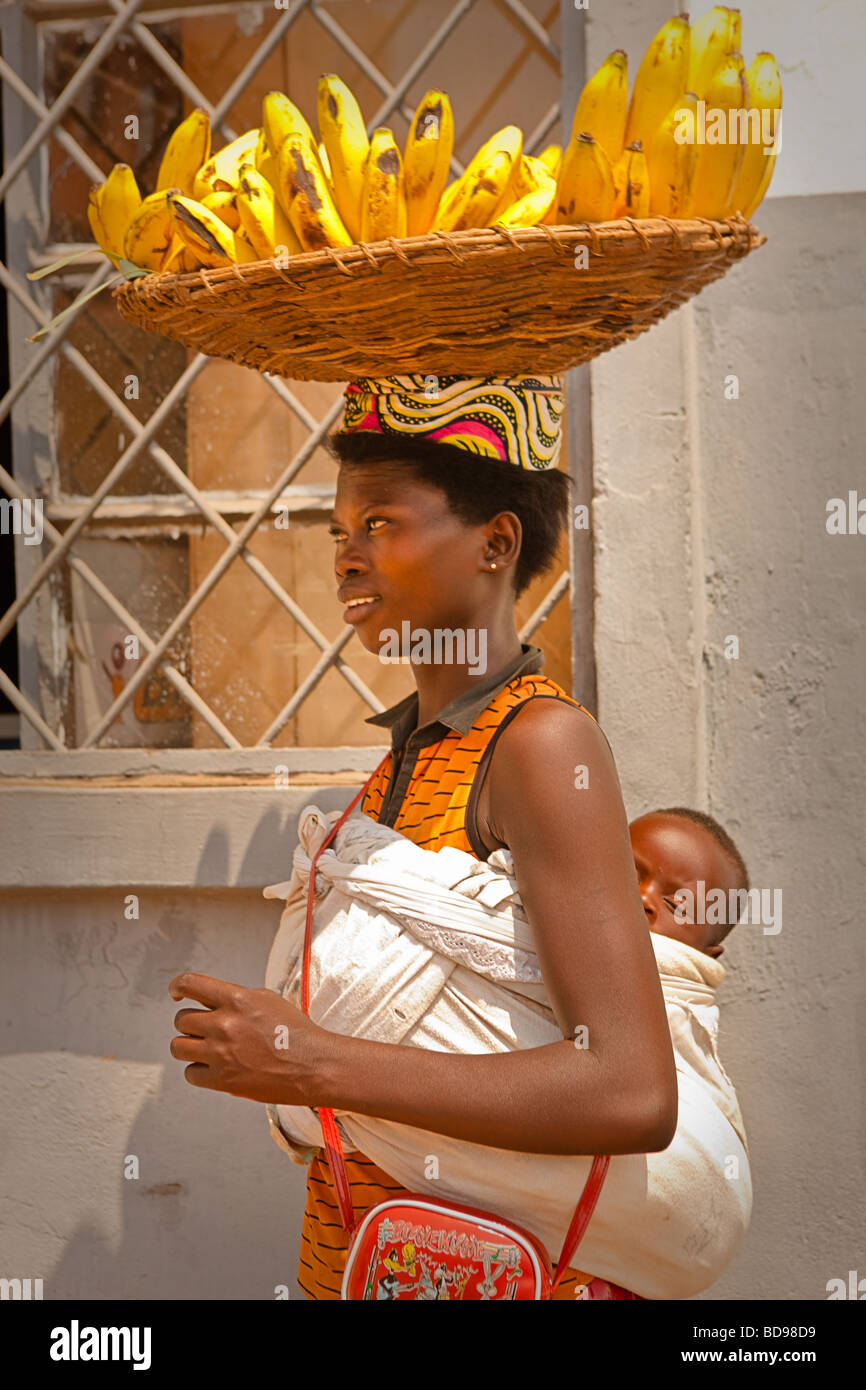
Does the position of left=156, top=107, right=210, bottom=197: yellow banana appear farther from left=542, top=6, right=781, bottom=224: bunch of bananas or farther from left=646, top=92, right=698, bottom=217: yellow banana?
left=646, top=92, right=698, bottom=217: yellow banana

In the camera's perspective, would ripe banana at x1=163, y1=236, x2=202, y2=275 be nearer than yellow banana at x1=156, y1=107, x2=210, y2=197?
Yes

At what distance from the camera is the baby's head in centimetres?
183

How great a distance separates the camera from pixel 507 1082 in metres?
1.29

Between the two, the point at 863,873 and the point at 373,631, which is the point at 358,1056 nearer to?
the point at 373,631

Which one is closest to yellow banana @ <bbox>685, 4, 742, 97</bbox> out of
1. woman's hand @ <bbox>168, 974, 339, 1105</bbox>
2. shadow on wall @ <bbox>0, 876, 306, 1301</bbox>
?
woman's hand @ <bbox>168, 974, 339, 1105</bbox>

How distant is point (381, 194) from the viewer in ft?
4.47

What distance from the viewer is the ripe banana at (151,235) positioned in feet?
5.05

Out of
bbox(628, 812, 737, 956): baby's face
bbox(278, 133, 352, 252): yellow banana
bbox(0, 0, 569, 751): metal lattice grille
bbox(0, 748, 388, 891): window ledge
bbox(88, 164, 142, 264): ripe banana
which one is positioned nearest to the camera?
bbox(278, 133, 352, 252): yellow banana

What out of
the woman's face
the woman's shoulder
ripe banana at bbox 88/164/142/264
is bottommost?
the woman's shoulder

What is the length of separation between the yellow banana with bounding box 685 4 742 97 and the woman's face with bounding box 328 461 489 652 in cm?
59

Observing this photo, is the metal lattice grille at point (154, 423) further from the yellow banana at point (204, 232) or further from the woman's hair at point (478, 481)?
the yellow banana at point (204, 232)

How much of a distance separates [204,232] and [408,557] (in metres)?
0.47

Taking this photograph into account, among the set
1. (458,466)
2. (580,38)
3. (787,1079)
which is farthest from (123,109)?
(787,1079)

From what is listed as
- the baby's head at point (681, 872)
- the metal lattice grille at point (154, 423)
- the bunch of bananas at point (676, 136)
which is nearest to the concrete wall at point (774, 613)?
the metal lattice grille at point (154, 423)
